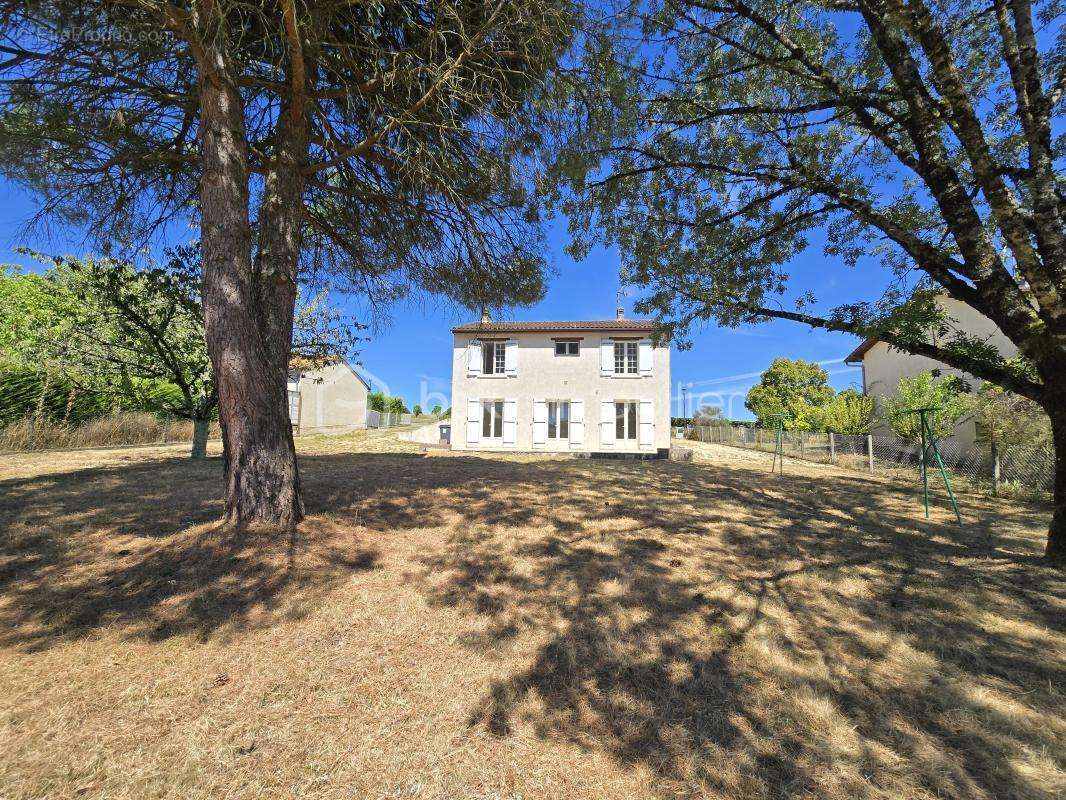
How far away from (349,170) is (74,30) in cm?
247

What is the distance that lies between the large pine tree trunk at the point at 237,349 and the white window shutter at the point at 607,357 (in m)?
13.6

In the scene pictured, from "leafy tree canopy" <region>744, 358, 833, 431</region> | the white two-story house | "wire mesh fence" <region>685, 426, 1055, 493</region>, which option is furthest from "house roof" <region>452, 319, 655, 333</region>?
"leafy tree canopy" <region>744, 358, 833, 431</region>

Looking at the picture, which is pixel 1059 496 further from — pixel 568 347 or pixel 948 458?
pixel 568 347

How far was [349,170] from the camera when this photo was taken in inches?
215

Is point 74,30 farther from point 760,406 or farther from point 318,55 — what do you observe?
point 760,406

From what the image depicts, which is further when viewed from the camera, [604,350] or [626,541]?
[604,350]

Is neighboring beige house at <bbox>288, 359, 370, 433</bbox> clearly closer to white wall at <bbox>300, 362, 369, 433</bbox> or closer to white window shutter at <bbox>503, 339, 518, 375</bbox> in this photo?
white wall at <bbox>300, 362, 369, 433</bbox>

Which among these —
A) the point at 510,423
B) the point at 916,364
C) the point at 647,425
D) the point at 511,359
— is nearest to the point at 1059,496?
the point at 647,425

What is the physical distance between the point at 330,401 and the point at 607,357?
1818 cm

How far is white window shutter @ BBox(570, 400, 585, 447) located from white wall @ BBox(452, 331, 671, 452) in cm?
16

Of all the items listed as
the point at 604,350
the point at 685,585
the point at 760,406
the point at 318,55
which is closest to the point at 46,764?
the point at 685,585

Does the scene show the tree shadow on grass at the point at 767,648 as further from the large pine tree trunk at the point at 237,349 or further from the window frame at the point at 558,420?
the window frame at the point at 558,420

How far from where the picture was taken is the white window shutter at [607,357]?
1644cm

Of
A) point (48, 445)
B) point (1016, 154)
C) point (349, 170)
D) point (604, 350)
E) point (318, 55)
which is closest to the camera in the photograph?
point (318, 55)
